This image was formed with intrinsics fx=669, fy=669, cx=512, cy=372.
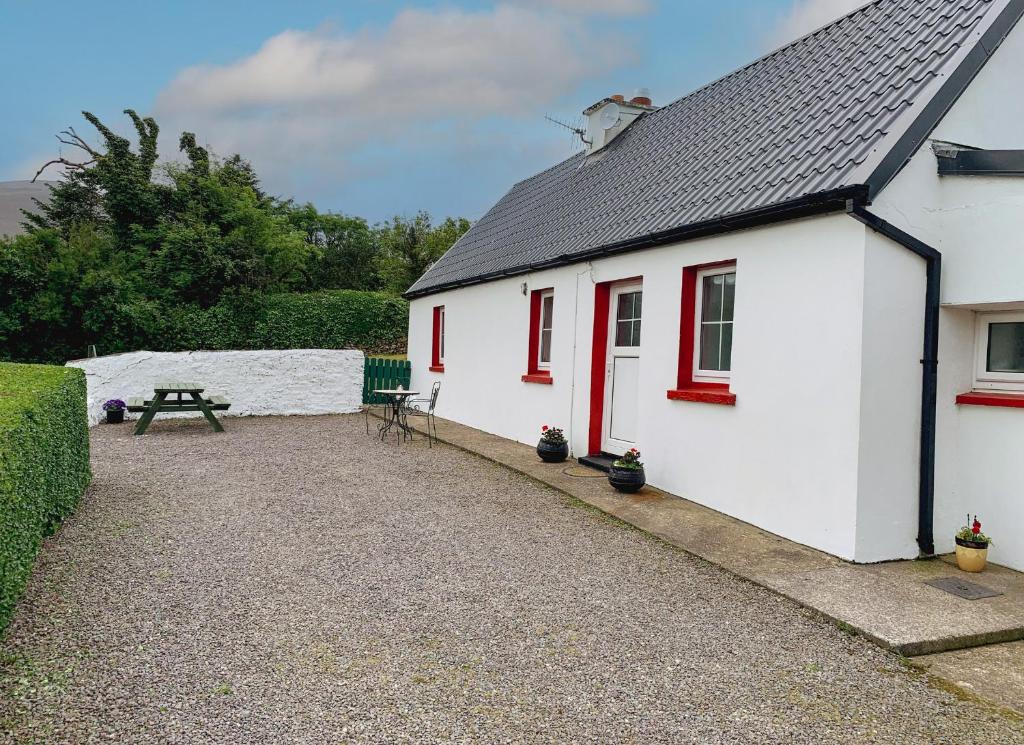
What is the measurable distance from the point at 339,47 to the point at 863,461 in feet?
45.1

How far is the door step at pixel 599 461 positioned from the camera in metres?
8.65

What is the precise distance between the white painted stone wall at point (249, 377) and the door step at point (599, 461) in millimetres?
7697

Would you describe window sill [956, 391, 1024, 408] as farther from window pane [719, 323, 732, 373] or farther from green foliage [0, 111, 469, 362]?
green foliage [0, 111, 469, 362]

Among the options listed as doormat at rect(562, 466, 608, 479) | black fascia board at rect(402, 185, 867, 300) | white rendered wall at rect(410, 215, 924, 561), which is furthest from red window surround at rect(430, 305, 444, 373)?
white rendered wall at rect(410, 215, 924, 561)

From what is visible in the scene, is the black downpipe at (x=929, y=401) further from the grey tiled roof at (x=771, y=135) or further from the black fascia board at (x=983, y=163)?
the grey tiled roof at (x=771, y=135)

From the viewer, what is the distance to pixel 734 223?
6.40m

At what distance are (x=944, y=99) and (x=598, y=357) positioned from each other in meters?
4.72

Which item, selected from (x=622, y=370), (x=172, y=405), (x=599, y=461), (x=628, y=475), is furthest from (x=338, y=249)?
(x=628, y=475)

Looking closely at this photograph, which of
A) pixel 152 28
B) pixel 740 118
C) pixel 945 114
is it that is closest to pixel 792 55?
pixel 740 118

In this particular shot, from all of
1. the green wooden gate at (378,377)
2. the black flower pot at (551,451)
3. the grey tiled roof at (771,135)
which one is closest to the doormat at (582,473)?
the black flower pot at (551,451)

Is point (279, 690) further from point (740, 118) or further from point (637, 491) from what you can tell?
point (740, 118)

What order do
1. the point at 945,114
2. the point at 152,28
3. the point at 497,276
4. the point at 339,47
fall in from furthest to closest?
the point at 339,47, the point at 497,276, the point at 152,28, the point at 945,114

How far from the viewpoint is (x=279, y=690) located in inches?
124

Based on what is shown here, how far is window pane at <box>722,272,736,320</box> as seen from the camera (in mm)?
6855
